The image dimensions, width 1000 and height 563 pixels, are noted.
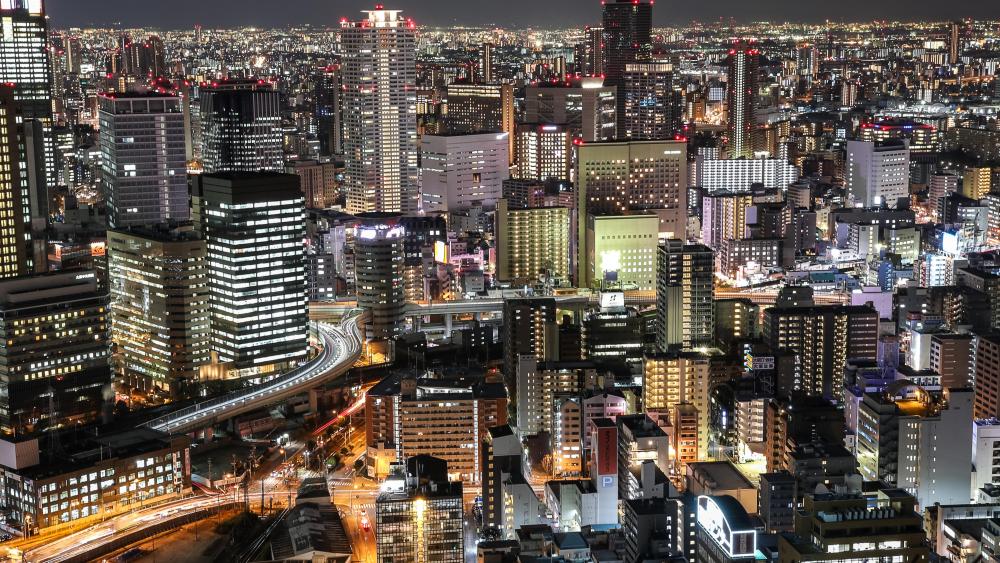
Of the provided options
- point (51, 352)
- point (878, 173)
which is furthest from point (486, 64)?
point (51, 352)

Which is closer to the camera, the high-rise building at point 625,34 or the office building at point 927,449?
the office building at point 927,449

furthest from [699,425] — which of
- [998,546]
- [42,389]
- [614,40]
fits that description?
[614,40]

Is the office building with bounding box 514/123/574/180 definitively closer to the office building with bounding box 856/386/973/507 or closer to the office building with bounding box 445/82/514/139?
the office building with bounding box 445/82/514/139

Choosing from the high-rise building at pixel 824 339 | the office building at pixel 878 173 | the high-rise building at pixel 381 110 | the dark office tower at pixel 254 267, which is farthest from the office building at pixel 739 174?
the dark office tower at pixel 254 267

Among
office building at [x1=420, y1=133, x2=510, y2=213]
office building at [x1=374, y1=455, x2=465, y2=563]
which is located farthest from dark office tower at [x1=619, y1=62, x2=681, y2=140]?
office building at [x1=374, y1=455, x2=465, y2=563]

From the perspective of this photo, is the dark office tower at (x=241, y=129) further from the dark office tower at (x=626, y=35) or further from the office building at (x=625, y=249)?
the dark office tower at (x=626, y=35)

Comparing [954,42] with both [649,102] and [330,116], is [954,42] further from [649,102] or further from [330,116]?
[330,116]
